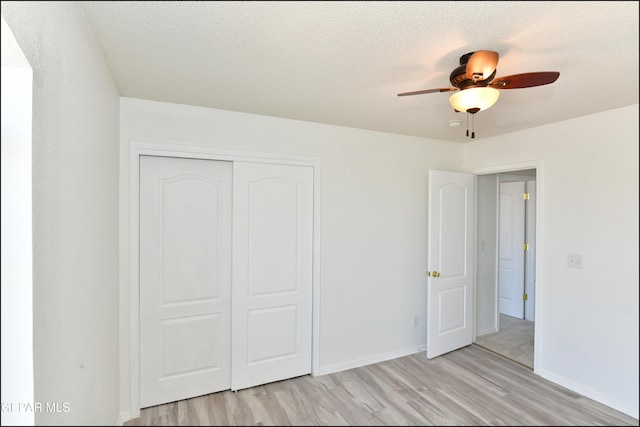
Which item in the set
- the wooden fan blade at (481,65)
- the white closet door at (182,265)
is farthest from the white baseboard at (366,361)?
the wooden fan blade at (481,65)

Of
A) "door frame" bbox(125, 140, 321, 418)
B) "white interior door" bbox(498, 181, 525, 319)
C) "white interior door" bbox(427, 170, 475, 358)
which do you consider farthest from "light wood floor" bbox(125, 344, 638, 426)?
"white interior door" bbox(498, 181, 525, 319)

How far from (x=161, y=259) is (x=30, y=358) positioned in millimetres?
676

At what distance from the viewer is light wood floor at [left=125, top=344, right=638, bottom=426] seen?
2.15 ft

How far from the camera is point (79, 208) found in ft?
3.26

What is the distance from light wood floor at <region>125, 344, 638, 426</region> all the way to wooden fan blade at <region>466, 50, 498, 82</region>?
1.07m

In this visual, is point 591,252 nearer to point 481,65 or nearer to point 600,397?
point 600,397

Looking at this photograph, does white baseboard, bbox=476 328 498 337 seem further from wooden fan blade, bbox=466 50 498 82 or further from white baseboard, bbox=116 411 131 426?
white baseboard, bbox=116 411 131 426

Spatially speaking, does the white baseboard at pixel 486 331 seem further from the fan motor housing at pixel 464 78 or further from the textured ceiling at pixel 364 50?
the fan motor housing at pixel 464 78

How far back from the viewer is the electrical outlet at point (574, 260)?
836 millimetres

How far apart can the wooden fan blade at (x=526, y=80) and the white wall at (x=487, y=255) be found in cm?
239

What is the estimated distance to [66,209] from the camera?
87cm

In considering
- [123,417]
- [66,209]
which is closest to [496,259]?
[123,417]

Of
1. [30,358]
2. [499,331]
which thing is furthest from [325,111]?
[499,331]

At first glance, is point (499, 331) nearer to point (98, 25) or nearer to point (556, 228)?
point (556, 228)
